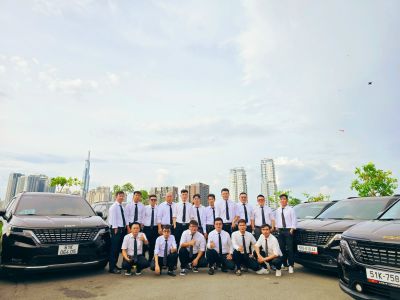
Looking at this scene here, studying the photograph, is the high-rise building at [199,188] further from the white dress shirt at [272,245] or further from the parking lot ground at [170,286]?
the parking lot ground at [170,286]

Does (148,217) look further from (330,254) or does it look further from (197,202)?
(330,254)

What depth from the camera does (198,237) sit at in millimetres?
6652

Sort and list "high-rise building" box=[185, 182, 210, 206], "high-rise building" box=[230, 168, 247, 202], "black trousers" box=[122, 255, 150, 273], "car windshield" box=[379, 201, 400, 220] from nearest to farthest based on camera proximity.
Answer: "car windshield" box=[379, 201, 400, 220] → "black trousers" box=[122, 255, 150, 273] → "high-rise building" box=[185, 182, 210, 206] → "high-rise building" box=[230, 168, 247, 202]

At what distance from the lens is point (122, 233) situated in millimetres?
6621

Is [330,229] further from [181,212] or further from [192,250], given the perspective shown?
[181,212]

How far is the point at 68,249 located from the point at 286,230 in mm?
4499

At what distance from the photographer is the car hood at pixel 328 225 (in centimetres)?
541

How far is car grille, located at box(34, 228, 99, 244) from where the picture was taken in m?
5.01

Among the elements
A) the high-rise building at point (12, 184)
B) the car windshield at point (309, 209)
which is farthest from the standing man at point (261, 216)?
the high-rise building at point (12, 184)

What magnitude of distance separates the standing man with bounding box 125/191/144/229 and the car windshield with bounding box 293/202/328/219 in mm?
4623

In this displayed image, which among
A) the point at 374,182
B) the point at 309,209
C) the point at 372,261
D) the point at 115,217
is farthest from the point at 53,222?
the point at 374,182

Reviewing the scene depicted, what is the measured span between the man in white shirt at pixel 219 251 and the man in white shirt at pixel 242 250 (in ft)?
0.47

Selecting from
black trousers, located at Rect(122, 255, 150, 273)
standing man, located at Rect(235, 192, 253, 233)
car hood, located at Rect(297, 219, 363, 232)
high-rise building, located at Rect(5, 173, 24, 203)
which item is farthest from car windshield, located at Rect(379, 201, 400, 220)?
high-rise building, located at Rect(5, 173, 24, 203)

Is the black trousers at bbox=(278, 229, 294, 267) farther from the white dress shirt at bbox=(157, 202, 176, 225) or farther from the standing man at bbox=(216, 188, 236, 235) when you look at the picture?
the white dress shirt at bbox=(157, 202, 176, 225)
